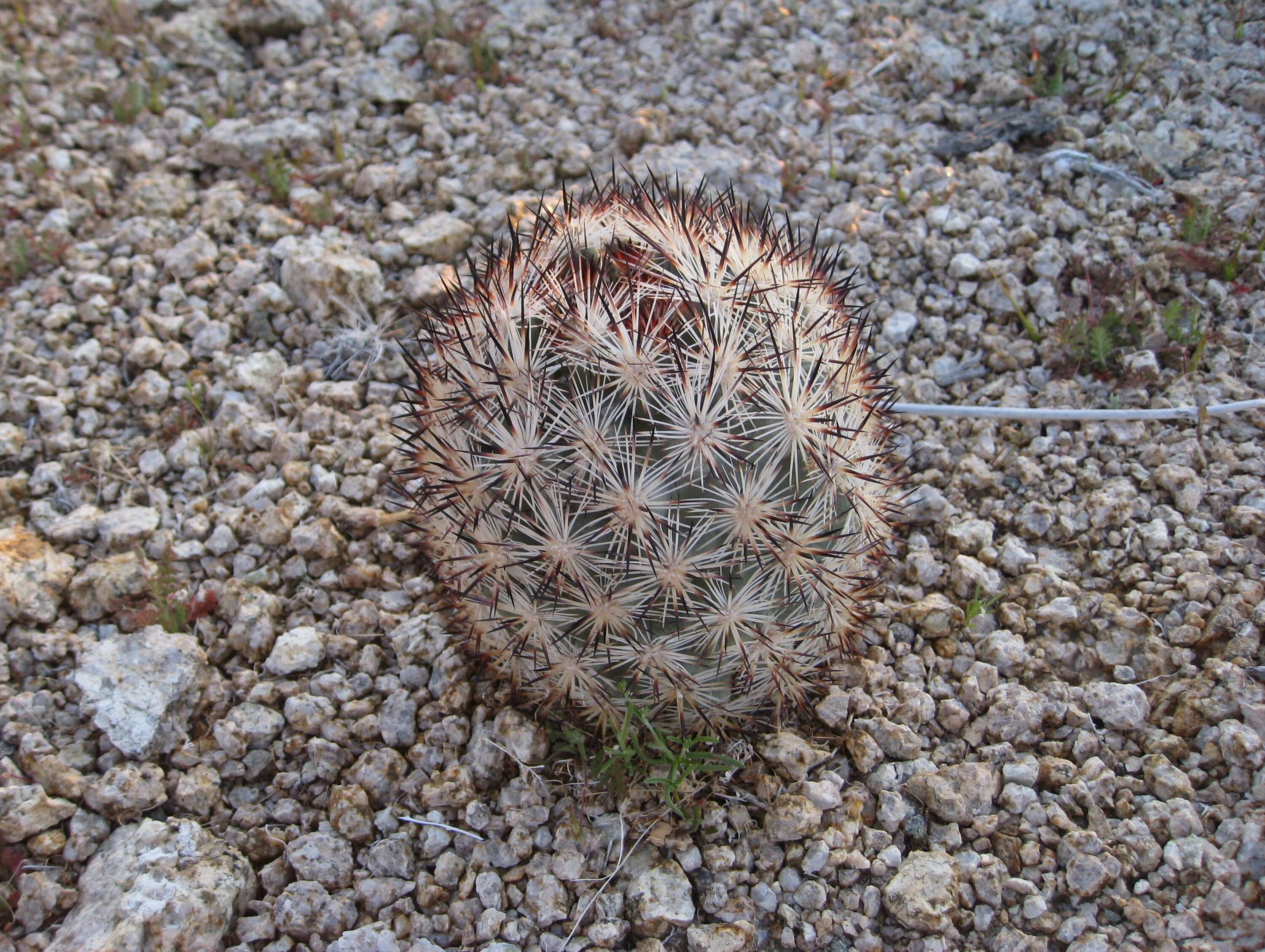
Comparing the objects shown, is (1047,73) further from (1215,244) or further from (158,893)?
(158,893)

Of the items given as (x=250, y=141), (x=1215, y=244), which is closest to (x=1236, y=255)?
(x=1215, y=244)

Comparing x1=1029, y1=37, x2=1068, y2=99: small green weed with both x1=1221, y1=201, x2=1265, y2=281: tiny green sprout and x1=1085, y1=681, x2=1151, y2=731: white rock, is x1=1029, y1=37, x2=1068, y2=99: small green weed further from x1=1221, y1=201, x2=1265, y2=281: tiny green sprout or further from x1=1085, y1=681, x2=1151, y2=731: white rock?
x1=1085, y1=681, x2=1151, y2=731: white rock

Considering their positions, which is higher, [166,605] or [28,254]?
[28,254]

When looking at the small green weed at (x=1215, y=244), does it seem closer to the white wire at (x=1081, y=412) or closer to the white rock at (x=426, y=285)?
the white wire at (x=1081, y=412)

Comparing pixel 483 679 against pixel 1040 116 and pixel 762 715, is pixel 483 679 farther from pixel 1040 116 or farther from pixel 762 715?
pixel 1040 116

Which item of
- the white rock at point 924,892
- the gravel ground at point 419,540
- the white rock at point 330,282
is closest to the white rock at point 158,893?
the gravel ground at point 419,540
